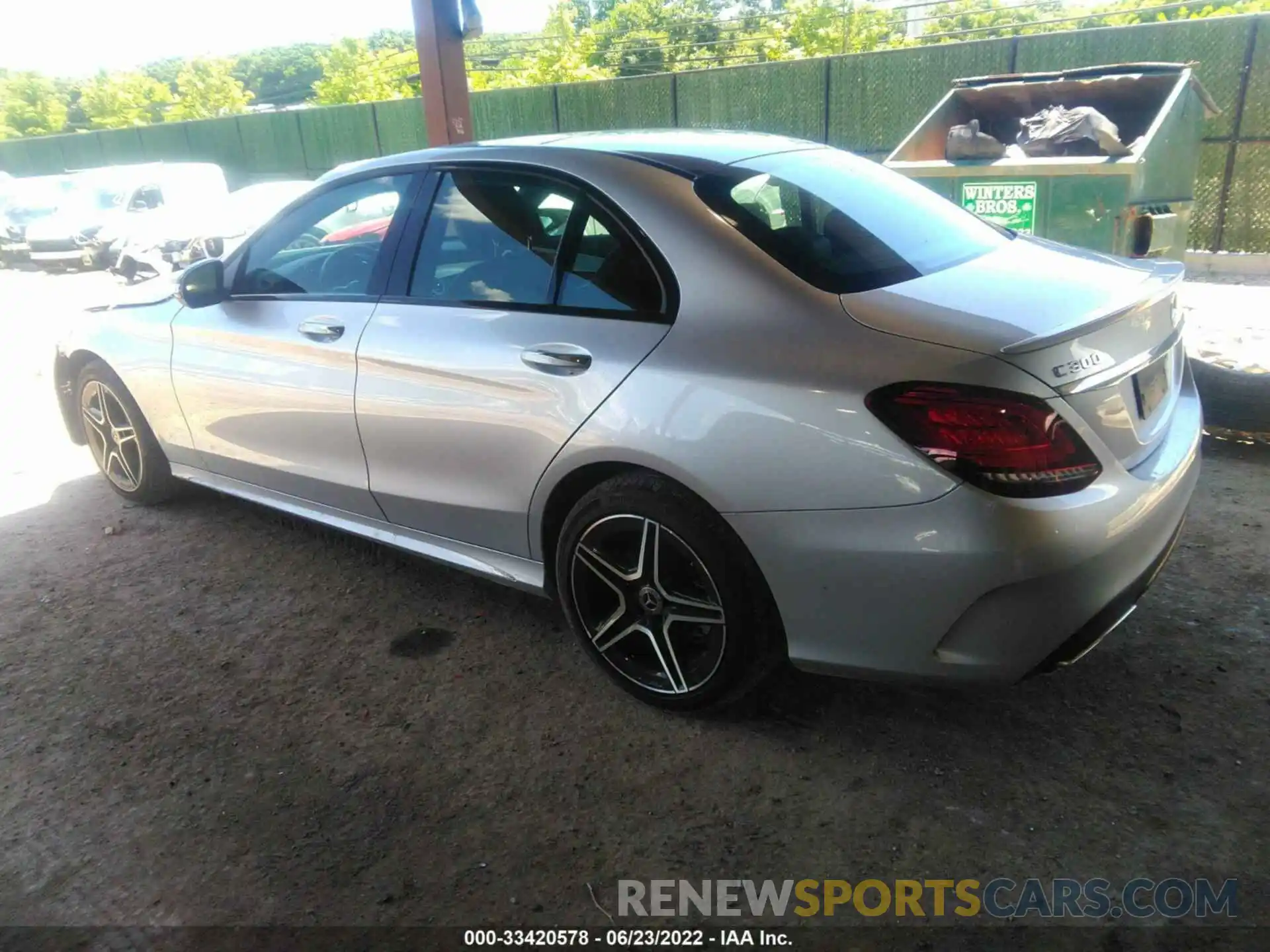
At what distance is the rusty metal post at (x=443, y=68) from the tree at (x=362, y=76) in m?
33.4

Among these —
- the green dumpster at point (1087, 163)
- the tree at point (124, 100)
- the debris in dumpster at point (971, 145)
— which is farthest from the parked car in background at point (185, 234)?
the tree at point (124, 100)

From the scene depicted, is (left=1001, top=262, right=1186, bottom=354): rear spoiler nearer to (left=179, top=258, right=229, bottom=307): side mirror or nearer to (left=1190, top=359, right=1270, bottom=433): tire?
(left=1190, top=359, right=1270, bottom=433): tire

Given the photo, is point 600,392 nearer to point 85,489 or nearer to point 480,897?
point 480,897

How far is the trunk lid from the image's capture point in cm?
227

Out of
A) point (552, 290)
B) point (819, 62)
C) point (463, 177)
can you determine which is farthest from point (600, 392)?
point (819, 62)

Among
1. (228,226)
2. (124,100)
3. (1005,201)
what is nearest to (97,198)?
(228,226)

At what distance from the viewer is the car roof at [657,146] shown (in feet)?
9.87

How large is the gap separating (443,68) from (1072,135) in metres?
5.16

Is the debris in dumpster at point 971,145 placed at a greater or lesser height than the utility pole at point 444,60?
lesser

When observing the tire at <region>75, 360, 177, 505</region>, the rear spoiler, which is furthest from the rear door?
the tire at <region>75, 360, 177, 505</region>

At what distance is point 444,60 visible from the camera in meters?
8.55

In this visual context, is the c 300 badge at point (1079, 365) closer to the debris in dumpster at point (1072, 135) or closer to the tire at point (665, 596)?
the tire at point (665, 596)

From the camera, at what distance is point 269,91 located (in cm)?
7400

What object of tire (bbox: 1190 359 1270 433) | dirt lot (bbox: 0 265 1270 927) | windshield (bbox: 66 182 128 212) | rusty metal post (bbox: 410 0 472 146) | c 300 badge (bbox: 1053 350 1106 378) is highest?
rusty metal post (bbox: 410 0 472 146)
